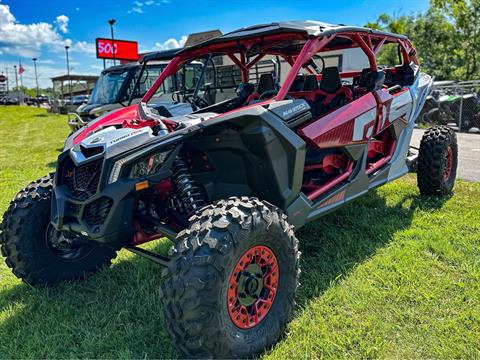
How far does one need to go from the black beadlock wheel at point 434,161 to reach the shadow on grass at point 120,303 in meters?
0.81

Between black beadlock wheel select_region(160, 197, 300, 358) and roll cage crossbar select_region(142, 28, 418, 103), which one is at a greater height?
roll cage crossbar select_region(142, 28, 418, 103)

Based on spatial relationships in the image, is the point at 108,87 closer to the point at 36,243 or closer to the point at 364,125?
the point at 36,243

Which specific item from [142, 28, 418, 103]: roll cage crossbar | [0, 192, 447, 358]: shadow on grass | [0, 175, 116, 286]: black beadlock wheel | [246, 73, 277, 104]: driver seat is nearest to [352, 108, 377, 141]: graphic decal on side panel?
[142, 28, 418, 103]: roll cage crossbar

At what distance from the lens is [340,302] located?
308cm

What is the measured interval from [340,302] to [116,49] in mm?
26204

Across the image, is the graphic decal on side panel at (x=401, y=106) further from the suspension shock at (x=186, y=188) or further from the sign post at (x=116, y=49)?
A: the sign post at (x=116, y=49)

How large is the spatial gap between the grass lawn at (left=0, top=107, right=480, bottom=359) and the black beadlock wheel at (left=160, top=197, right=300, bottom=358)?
234mm

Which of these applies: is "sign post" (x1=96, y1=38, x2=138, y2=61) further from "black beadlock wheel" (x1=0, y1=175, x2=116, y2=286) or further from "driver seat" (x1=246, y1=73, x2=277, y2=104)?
"black beadlock wheel" (x1=0, y1=175, x2=116, y2=286)

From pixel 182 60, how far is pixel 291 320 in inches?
103

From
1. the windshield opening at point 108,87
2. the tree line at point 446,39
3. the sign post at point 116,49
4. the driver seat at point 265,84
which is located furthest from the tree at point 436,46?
the driver seat at point 265,84

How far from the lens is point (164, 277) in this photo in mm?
2311

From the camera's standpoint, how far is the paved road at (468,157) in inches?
266

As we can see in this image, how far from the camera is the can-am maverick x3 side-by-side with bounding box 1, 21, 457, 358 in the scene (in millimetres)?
2334

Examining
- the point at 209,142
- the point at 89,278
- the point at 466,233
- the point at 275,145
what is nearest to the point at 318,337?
the point at 275,145
